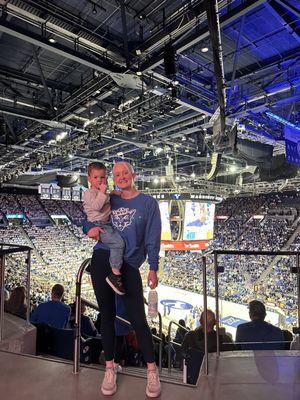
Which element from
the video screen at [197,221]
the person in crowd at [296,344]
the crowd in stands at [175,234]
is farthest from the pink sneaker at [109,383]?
the crowd in stands at [175,234]

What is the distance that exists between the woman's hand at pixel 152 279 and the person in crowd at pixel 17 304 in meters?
1.98

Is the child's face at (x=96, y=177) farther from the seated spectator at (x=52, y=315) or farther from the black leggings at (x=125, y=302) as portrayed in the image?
the seated spectator at (x=52, y=315)

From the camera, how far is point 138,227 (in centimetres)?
197

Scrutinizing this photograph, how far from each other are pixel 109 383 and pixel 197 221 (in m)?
14.3

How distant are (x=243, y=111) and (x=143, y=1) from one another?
3.52 metres

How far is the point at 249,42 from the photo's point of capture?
594 cm

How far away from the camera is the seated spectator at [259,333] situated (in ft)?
8.85

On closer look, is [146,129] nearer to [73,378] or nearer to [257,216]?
[73,378]

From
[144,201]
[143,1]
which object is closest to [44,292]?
[143,1]

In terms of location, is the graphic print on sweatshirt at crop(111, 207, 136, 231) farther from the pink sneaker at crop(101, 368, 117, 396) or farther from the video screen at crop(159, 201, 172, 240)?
the video screen at crop(159, 201, 172, 240)

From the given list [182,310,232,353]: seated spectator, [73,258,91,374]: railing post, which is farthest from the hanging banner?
[73,258,91,374]: railing post

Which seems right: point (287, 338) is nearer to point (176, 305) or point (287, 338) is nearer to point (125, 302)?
point (125, 302)

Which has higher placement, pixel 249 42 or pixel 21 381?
pixel 249 42

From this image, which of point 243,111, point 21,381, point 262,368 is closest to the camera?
point 21,381
